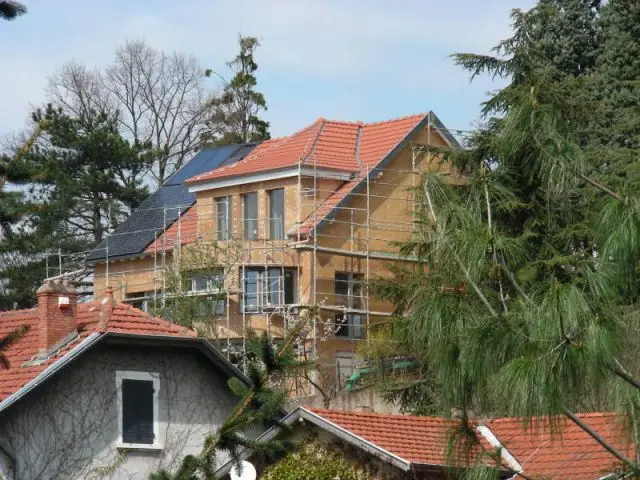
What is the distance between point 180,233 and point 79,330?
23.8 metres

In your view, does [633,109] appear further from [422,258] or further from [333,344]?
[422,258]

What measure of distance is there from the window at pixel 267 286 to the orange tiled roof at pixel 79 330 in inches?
730

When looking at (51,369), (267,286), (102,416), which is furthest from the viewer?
(267,286)

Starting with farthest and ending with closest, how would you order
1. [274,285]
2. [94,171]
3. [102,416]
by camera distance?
[94,171], [274,285], [102,416]

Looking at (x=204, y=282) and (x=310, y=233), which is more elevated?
(x=310, y=233)

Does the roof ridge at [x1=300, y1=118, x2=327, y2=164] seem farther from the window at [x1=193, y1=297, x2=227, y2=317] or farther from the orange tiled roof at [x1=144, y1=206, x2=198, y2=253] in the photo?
the window at [x1=193, y1=297, x2=227, y2=317]

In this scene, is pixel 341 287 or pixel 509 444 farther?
pixel 341 287

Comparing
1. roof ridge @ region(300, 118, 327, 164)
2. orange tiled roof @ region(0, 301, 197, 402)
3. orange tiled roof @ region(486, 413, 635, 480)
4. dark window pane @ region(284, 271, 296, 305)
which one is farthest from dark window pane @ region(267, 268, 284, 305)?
orange tiled roof @ region(486, 413, 635, 480)

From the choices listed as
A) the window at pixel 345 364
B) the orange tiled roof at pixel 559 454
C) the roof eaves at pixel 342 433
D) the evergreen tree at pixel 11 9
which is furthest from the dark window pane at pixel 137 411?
the window at pixel 345 364

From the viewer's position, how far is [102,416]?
25719mm

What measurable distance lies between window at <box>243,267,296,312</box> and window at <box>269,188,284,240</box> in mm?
994

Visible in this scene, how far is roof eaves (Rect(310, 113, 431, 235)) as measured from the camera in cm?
4722

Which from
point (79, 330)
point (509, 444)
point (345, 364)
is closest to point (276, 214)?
point (345, 364)

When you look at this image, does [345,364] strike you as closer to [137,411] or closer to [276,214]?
[276,214]
